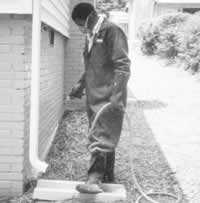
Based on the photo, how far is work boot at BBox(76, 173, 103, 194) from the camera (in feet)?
11.9

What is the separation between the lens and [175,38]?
1537cm

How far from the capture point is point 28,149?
3928mm

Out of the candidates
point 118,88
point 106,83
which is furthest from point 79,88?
point 118,88

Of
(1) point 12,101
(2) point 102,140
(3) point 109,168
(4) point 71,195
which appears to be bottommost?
(4) point 71,195

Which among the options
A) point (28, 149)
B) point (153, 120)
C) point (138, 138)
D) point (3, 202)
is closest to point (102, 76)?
point (28, 149)

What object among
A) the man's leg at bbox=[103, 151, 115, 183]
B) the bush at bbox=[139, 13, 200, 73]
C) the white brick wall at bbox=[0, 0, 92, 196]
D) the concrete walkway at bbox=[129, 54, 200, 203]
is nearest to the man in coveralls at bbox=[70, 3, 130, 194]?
the man's leg at bbox=[103, 151, 115, 183]

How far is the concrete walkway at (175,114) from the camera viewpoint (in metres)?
5.06

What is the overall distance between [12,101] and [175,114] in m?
5.84

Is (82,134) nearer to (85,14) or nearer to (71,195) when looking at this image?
(71,195)

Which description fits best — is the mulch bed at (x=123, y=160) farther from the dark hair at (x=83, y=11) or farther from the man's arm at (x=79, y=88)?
the dark hair at (x=83, y=11)

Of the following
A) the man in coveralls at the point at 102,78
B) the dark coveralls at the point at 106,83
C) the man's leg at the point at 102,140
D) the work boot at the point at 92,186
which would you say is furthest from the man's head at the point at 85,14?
the work boot at the point at 92,186

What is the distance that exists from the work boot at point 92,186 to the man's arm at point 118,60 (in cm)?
77

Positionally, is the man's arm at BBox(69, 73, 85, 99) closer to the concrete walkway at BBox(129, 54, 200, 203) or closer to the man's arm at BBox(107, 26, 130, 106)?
the man's arm at BBox(107, 26, 130, 106)

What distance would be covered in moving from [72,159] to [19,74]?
1913 millimetres
